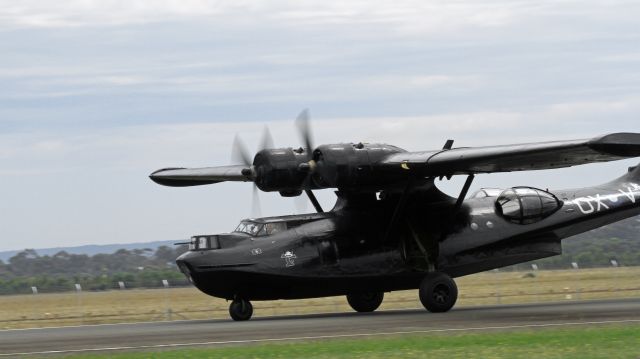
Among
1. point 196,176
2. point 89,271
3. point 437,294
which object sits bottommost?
point 437,294

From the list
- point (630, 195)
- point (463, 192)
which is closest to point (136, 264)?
point (630, 195)

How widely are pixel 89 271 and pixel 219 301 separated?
5755 centimetres

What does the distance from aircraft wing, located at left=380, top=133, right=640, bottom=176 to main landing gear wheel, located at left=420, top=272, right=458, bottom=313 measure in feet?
9.93

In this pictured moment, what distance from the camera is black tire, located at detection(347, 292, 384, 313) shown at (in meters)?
32.1

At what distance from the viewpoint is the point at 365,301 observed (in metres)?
32.2

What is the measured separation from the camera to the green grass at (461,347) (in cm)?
1908

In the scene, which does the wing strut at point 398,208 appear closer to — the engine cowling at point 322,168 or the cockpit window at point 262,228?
the engine cowling at point 322,168

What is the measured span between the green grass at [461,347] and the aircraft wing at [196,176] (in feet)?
39.7

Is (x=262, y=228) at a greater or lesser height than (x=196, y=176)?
lesser

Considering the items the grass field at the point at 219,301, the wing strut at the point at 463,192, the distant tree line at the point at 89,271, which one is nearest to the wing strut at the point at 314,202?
the wing strut at the point at 463,192

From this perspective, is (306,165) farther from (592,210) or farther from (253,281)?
(592,210)

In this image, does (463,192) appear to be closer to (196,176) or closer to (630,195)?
(630,195)

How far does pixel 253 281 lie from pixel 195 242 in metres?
1.79

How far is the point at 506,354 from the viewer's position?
1903 centimetres
